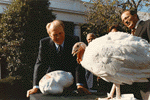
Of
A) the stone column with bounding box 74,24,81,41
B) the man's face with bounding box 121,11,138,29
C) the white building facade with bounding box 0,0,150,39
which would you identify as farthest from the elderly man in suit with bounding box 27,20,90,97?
the stone column with bounding box 74,24,81,41

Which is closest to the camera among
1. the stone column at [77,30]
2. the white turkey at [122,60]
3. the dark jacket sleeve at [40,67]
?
the white turkey at [122,60]

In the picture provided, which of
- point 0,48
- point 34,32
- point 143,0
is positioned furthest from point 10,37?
point 143,0

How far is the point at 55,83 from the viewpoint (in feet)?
5.45

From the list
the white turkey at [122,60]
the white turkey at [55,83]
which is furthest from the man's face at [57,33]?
the white turkey at [122,60]

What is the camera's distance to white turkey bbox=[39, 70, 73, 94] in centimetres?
165

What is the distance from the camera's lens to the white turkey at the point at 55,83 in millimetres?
1647

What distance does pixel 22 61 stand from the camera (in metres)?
4.73

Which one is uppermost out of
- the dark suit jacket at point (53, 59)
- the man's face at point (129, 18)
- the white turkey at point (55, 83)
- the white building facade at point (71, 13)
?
the white building facade at point (71, 13)

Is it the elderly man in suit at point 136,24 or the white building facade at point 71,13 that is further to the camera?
the white building facade at point 71,13

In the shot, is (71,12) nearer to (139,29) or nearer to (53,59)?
(53,59)

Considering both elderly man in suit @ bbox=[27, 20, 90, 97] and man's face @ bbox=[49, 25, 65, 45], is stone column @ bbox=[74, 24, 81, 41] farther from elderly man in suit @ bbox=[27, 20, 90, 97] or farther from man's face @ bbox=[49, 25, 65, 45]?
man's face @ bbox=[49, 25, 65, 45]

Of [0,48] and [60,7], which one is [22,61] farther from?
[60,7]

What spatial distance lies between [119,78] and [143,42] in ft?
1.09

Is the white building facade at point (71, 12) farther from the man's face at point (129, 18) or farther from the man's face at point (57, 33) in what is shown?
the man's face at point (129, 18)
